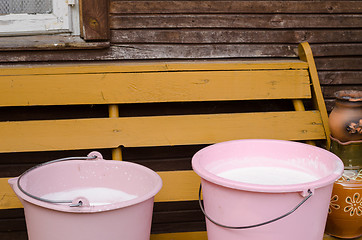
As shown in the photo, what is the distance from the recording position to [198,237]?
2523 millimetres

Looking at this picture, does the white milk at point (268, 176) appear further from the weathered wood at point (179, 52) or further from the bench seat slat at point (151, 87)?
the weathered wood at point (179, 52)

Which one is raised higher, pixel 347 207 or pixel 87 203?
pixel 87 203

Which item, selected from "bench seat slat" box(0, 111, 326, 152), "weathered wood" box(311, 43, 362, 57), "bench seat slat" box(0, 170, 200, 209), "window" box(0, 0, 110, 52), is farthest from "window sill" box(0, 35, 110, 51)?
"weathered wood" box(311, 43, 362, 57)

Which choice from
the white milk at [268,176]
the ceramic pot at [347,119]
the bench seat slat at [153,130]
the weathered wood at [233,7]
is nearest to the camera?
the white milk at [268,176]

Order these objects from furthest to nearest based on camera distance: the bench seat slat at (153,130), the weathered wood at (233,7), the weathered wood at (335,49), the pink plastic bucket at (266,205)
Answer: the weathered wood at (335,49) < the weathered wood at (233,7) < the bench seat slat at (153,130) < the pink plastic bucket at (266,205)

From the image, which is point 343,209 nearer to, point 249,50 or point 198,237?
point 198,237

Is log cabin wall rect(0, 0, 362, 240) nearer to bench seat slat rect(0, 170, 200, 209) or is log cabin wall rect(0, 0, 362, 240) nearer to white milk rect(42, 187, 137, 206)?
bench seat slat rect(0, 170, 200, 209)

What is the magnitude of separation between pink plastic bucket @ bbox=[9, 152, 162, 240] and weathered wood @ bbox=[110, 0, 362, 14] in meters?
1.12

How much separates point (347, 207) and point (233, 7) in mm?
1515

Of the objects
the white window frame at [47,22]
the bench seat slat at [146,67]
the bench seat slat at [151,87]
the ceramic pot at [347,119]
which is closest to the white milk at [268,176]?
the ceramic pot at [347,119]

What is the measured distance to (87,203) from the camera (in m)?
1.64

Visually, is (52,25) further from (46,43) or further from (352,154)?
(352,154)

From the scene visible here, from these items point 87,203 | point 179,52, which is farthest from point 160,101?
point 87,203

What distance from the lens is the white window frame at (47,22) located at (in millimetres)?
2723
